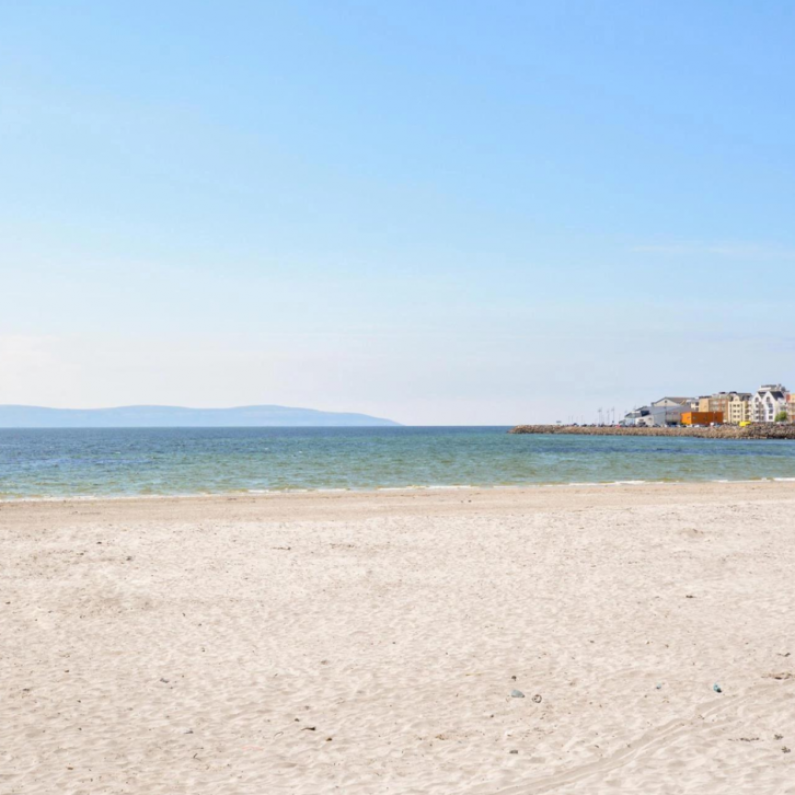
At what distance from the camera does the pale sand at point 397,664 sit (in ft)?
22.1

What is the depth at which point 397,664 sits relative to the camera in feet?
30.9

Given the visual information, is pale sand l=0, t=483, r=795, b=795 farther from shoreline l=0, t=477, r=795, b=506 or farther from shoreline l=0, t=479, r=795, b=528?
shoreline l=0, t=477, r=795, b=506

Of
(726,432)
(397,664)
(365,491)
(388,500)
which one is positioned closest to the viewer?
(397,664)

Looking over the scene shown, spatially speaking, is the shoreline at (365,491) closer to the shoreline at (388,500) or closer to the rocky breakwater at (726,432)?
the shoreline at (388,500)

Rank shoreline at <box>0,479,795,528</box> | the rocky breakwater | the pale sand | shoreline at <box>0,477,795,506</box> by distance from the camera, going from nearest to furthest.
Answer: the pale sand
shoreline at <box>0,479,795,528</box>
shoreline at <box>0,477,795,506</box>
the rocky breakwater

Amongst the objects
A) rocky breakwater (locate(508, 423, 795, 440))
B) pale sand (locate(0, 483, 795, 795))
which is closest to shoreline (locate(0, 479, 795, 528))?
pale sand (locate(0, 483, 795, 795))

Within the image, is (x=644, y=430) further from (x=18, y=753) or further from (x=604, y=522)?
(x=18, y=753)

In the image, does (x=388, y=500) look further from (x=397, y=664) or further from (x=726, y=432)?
(x=726, y=432)

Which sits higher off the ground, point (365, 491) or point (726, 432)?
point (726, 432)

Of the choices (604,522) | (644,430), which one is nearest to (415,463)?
(604,522)

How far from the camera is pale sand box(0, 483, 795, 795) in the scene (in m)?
6.74

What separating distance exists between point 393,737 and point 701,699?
314cm

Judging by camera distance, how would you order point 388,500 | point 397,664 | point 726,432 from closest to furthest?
point 397,664, point 388,500, point 726,432

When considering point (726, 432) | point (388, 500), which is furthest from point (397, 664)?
point (726, 432)
